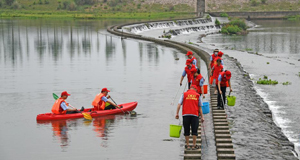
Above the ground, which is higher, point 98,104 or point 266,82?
point 98,104

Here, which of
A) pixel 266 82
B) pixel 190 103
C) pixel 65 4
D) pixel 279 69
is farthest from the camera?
A: pixel 65 4

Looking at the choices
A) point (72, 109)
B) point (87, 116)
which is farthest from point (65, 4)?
point (87, 116)

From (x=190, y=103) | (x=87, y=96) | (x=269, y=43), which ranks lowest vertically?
(x=87, y=96)

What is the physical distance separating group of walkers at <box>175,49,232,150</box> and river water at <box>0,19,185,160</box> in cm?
178

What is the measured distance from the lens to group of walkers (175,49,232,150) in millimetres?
15188

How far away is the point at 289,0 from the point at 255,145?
14483 centimetres

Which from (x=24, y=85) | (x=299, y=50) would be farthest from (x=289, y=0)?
(x=24, y=85)

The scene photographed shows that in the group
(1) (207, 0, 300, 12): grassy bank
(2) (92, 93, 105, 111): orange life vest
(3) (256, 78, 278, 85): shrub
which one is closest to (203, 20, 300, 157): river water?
(3) (256, 78, 278, 85): shrub

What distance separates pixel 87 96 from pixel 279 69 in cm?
1916

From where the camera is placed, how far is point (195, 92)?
50.1 ft

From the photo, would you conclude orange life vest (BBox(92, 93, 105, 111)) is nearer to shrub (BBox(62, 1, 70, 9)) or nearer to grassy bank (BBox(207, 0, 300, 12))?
shrub (BBox(62, 1, 70, 9))

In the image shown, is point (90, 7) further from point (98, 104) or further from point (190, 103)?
point (190, 103)

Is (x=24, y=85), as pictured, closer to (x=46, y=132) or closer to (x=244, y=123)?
(x=46, y=132)

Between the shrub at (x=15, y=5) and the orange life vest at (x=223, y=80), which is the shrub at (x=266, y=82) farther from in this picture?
the shrub at (x=15, y=5)
